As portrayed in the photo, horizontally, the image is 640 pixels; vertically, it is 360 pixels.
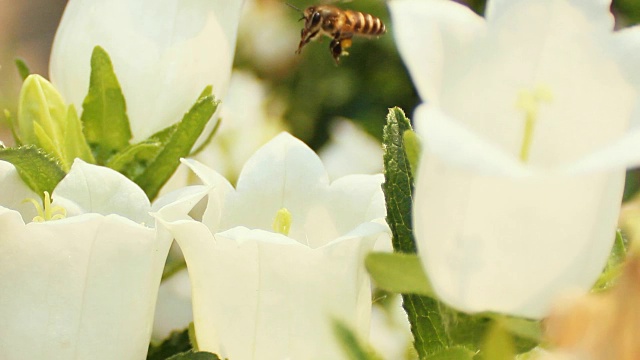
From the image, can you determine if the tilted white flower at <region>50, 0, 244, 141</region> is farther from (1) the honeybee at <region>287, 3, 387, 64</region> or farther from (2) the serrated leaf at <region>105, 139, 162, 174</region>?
(1) the honeybee at <region>287, 3, 387, 64</region>

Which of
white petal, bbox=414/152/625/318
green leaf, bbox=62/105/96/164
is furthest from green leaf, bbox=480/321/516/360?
green leaf, bbox=62/105/96/164

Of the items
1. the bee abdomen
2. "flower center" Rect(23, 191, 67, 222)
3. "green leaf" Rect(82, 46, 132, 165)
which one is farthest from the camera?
the bee abdomen

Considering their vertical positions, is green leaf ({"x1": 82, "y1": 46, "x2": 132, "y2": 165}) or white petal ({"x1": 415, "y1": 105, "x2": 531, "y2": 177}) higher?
white petal ({"x1": 415, "y1": 105, "x2": 531, "y2": 177})

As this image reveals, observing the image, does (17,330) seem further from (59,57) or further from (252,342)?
(59,57)

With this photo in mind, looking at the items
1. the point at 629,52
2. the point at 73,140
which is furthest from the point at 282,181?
the point at 629,52

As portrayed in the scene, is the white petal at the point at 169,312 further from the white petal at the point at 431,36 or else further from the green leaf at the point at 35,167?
the white petal at the point at 431,36

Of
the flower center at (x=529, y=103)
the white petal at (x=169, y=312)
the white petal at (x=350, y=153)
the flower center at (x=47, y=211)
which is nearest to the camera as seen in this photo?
the flower center at (x=529, y=103)

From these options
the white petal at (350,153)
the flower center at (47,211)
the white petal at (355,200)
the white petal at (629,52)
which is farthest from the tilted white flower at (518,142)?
the white petal at (350,153)

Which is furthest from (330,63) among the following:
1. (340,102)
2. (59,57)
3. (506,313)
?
(506,313)
